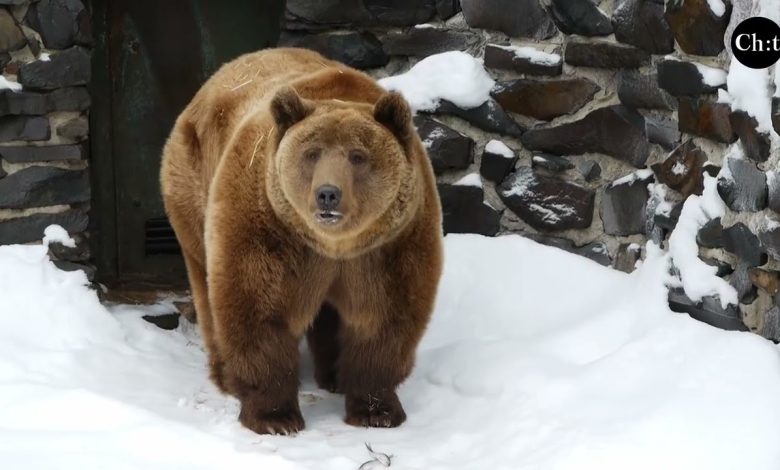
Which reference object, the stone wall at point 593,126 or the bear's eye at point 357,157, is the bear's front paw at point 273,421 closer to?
the bear's eye at point 357,157

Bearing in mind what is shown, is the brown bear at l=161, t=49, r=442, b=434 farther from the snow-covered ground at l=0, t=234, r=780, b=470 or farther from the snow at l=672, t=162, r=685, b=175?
the snow at l=672, t=162, r=685, b=175

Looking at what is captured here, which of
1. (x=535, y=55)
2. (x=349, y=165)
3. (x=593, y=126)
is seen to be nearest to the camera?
(x=349, y=165)

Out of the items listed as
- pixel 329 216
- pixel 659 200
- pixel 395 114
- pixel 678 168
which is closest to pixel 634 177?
pixel 659 200

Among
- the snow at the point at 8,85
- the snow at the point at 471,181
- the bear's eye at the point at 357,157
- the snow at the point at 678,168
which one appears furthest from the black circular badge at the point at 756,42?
the snow at the point at 8,85

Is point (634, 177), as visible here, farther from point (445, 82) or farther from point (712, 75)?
point (445, 82)

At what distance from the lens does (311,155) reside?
4199 mm

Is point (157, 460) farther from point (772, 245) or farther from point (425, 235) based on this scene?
point (772, 245)

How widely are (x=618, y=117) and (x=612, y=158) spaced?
8.9 inches

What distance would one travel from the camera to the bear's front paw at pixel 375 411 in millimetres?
4629

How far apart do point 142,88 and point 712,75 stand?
3593 millimetres

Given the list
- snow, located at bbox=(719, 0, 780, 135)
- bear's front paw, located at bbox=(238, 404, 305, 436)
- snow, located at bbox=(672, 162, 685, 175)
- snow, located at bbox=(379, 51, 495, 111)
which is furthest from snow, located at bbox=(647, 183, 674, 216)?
bear's front paw, located at bbox=(238, 404, 305, 436)

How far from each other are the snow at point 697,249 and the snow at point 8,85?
3.28 metres

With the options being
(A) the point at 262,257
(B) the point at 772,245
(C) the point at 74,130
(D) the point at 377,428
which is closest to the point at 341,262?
(A) the point at 262,257

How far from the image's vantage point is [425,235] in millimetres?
4520
